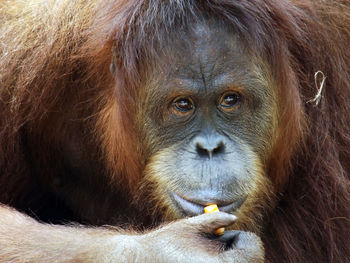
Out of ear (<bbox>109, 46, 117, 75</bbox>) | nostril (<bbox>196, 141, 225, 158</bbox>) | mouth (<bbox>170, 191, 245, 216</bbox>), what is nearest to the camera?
mouth (<bbox>170, 191, 245, 216</bbox>)

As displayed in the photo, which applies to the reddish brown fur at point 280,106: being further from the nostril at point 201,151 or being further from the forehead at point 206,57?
the nostril at point 201,151

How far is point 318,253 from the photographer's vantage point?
3.62 metres

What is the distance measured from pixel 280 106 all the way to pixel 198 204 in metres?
0.68

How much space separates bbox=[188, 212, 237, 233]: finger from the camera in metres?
2.87

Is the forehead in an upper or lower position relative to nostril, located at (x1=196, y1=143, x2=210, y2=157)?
upper

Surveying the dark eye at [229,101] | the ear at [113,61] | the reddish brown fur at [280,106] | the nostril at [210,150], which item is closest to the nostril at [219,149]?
the nostril at [210,150]

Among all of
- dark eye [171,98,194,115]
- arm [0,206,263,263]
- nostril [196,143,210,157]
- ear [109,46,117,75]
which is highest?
ear [109,46,117,75]

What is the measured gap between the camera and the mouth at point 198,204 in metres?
2.97

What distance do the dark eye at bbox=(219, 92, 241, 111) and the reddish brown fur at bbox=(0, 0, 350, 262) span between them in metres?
0.25

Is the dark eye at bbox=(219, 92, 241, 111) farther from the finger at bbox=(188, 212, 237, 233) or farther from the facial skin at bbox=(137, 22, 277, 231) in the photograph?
the finger at bbox=(188, 212, 237, 233)

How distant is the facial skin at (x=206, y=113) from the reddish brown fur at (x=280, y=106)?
16 cm

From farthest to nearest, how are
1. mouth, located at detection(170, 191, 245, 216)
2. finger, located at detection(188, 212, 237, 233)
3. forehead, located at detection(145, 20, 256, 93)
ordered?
forehead, located at detection(145, 20, 256, 93), mouth, located at detection(170, 191, 245, 216), finger, located at detection(188, 212, 237, 233)


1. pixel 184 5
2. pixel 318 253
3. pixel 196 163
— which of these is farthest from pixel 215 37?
pixel 318 253

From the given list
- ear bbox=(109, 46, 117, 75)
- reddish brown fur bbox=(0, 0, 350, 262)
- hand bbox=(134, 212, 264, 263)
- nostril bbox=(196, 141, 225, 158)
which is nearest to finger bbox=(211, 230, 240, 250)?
hand bbox=(134, 212, 264, 263)
